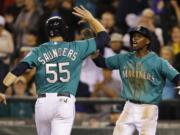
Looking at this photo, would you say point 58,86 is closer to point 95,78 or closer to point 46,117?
point 46,117

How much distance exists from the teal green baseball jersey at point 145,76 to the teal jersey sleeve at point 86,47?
2.00 feet

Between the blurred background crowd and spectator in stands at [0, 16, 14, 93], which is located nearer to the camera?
the blurred background crowd

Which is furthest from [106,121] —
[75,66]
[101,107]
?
[75,66]

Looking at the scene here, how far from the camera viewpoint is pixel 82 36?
12.5 meters

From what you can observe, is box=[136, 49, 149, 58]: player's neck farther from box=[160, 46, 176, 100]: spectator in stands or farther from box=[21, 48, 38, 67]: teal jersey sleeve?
box=[160, 46, 176, 100]: spectator in stands

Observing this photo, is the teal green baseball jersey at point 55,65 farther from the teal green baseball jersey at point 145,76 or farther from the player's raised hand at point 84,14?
the teal green baseball jersey at point 145,76

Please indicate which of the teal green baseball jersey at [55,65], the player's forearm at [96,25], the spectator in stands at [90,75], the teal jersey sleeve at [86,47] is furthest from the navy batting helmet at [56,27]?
the spectator in stands at [90,75]

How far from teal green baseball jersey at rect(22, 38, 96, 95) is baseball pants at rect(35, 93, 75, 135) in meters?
Result: 0.11

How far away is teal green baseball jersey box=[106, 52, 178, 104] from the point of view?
9.72 m

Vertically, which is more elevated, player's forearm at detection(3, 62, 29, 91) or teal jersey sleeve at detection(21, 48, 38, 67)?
teal jersey sleeve at detection(21, 48, 38, 67)

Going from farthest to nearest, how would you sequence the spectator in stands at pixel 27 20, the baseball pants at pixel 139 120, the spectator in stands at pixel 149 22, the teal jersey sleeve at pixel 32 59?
the spectator in stands at pixel 27 20, the spectator in stands at pixel 149 22, the baseball pants at pixel 139 120, the teal jersey sleeve at pixel 32 59

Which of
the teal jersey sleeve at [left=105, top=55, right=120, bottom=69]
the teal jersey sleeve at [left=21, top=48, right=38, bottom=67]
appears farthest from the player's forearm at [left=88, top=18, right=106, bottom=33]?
the teal jersey sleeve at [left=21, top=48, right=38, bottom=67]

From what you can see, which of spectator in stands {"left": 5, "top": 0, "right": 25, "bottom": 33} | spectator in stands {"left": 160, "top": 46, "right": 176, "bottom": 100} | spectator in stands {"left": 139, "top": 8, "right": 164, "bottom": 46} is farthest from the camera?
spectator in stands {"left": 5, "top": 0, "right": 25, "bottom": 33}

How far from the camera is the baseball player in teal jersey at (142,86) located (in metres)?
9.70
